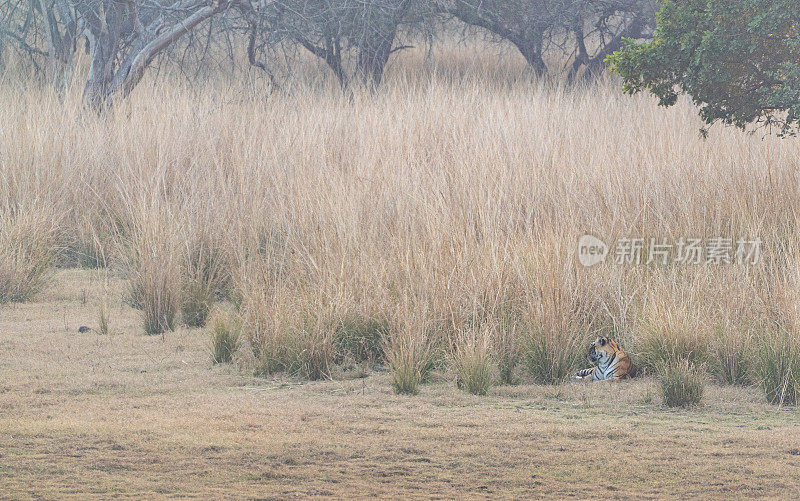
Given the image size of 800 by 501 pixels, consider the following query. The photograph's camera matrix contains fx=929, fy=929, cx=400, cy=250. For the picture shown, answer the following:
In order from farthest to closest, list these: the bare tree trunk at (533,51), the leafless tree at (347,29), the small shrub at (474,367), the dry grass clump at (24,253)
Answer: the bare tree trunk at (533,51) < the leafless tree at (347,29) < the dry grass clump at (24,253) < the small shrub at (474,367)

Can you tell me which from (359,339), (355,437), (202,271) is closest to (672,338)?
(359,339)

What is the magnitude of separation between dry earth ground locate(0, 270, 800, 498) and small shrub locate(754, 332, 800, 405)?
0.39 ft

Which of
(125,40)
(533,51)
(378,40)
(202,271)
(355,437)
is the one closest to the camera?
(355,437)

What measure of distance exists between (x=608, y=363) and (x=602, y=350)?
8cm

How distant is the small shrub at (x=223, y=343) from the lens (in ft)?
17.4

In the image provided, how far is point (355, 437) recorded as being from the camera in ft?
13.3

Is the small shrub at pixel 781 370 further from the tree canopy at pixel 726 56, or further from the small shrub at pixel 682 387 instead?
the tree canopy at pixel 726 56

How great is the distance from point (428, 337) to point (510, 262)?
2.58 ft

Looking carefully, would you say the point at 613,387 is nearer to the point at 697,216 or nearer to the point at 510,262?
the point at 510,262

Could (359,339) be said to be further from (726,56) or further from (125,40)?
(125,40)

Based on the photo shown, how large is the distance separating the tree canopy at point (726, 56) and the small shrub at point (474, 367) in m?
2.68

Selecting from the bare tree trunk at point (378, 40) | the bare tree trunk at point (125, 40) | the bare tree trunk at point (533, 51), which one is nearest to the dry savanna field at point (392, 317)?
the bare tree trunk at point (125, 40)

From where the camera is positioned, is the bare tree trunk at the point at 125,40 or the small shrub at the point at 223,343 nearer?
the small shrub at the point at 223,343

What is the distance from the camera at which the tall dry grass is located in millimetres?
5102
